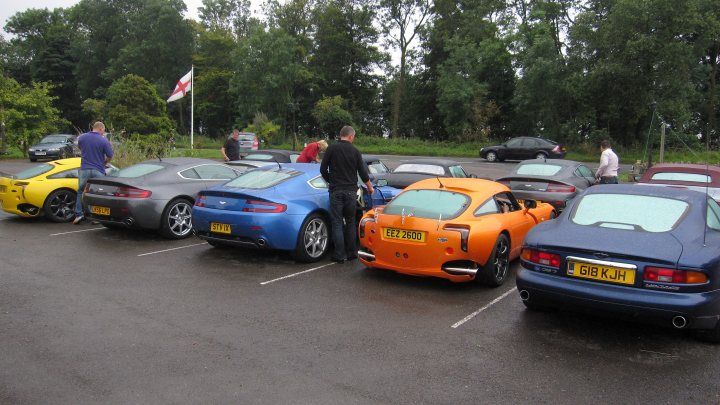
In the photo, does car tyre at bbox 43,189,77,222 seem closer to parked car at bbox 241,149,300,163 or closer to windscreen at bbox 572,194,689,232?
parked car at bbox 241,149,300,163

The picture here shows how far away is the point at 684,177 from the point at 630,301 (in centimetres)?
670

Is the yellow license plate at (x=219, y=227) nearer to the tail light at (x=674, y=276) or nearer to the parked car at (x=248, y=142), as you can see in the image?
the tail light at (x=674, y=276)

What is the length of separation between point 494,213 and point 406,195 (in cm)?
111

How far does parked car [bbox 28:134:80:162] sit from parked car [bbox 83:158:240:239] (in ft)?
61.3

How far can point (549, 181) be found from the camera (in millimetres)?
10609

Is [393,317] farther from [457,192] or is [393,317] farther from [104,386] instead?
[104,386]

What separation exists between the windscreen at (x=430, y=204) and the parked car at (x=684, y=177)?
16.7ft

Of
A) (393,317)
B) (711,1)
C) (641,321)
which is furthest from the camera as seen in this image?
(711,1)

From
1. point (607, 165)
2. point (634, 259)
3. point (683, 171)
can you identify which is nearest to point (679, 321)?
point (634, 259)

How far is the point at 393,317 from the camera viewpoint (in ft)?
17.7

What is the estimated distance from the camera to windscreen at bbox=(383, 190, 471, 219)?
6363mm

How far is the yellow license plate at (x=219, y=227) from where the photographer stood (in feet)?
24.0

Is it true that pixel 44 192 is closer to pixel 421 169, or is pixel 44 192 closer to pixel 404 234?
pixel 404 234

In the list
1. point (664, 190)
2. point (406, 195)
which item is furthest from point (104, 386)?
point (664, 190)
